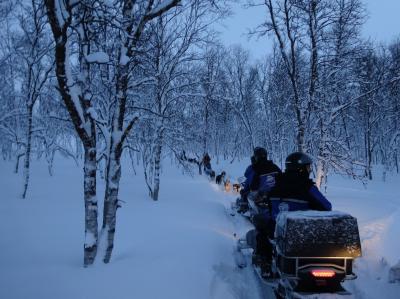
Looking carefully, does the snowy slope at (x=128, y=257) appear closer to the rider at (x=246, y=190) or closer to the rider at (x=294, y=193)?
the rider at (x=246, y=190)

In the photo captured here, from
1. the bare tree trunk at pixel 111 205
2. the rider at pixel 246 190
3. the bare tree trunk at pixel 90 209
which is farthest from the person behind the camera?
the rider at pixel 246 190

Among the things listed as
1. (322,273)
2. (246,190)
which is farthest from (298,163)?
(246,190)

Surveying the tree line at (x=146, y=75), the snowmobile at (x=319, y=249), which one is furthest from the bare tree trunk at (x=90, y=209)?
the snowmobile at (x=319, y=249)

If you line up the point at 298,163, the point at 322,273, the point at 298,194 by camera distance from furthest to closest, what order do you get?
the point at 298,163 < the point at 298,194 < the point at 322,273

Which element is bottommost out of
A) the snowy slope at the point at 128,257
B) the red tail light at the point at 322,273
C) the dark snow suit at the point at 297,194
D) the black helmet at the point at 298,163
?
the snowy slope at the point at 128,257

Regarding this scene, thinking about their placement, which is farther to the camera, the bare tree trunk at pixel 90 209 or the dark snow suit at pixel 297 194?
the bare tree trunk at pixel 90 209

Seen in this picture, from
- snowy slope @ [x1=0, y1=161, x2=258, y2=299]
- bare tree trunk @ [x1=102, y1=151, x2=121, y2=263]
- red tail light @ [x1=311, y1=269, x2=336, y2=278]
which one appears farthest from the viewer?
bare tree trunk @ [x1=102, y1=151, x2=121, y2=263]

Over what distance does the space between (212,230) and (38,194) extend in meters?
8.76

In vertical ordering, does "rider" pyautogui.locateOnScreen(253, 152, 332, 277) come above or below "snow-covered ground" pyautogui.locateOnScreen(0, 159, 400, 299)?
above

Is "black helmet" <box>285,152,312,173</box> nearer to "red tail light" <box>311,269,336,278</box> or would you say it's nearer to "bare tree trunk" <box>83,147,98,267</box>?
"red tail light" <box>311,269,336,278</box>

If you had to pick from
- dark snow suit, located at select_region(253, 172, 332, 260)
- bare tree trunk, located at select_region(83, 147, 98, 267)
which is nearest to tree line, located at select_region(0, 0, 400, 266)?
bare tree trunk, located at select_region(83, 147, 98, 267)

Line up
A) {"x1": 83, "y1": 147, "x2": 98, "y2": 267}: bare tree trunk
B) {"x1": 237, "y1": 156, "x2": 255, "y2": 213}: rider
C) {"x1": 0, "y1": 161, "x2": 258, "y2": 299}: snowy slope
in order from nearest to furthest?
{"x1": 0, "y1": 161, "x2": 258, "y2": 299}: snowy slope, {"x1": 83, "y1": 147, "x2": 98, "y2": 267}: bare tree trunk, {"x1": 237, "y1": 156, "x2": 255, "y2": 213}: rider

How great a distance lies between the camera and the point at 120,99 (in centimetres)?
622

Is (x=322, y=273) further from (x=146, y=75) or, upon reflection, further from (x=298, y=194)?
(x=146, y=75)
